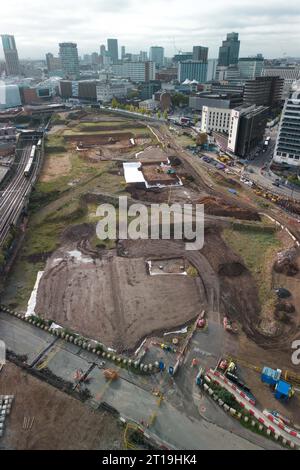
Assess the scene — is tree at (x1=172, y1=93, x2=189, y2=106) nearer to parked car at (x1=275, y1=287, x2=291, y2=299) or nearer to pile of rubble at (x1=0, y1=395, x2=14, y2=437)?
parked car at (x1=275, y1=287, x2=291, y2=299)

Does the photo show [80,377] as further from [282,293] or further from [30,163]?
[30,163]

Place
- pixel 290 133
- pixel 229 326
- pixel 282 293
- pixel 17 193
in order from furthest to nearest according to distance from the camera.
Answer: pixel 290 133, pixel 17 193, pixel 282 293, pixel 229 326

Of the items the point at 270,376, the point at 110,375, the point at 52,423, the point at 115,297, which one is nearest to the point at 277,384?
the point at 270,376

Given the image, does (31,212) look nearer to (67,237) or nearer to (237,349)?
(67,237)

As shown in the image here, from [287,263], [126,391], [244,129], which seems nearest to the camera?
[126,391]

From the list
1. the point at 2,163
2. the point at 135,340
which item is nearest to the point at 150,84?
the point at 2,163
